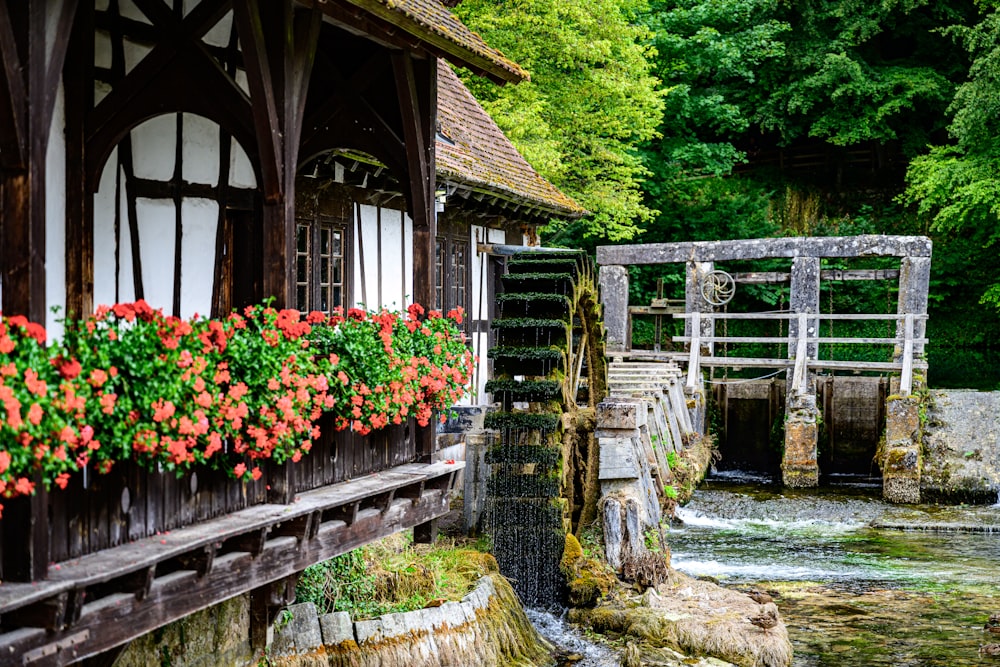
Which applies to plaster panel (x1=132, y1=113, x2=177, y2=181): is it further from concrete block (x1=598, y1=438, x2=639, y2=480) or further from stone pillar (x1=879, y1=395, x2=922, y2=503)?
stone pillar (x1=879, y1=395, x2=922, y2=503)

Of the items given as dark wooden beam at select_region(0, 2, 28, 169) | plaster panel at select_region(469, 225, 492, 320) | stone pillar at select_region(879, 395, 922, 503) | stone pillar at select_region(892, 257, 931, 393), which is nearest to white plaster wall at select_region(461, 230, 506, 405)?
plaster panel at select_region(469, 225, 492, 320)

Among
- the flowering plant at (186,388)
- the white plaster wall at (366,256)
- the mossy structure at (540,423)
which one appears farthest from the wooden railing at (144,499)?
the mossy structure at (540,423)

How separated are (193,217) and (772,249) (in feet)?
57.5

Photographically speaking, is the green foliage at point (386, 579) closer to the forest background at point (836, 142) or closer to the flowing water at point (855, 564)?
the flowing water at point (855, 564)

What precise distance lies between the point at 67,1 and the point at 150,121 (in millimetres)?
2931

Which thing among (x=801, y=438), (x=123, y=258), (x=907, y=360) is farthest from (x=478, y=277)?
(x=907, y=360)

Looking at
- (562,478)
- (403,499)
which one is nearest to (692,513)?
(562,478)

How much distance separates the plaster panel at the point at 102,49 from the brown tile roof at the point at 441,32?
1.74 metres

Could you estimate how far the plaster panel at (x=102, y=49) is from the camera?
296 inches

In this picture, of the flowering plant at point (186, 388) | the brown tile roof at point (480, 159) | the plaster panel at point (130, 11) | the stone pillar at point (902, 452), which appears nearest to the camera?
the flowering plant at point (186, 388)

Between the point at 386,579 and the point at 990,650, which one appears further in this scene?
the point at 990,650

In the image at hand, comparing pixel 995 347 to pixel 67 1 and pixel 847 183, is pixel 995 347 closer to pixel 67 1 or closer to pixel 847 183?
pixel 847 183

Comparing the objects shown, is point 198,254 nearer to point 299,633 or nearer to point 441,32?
point 441,32

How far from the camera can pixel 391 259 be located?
505 inches
